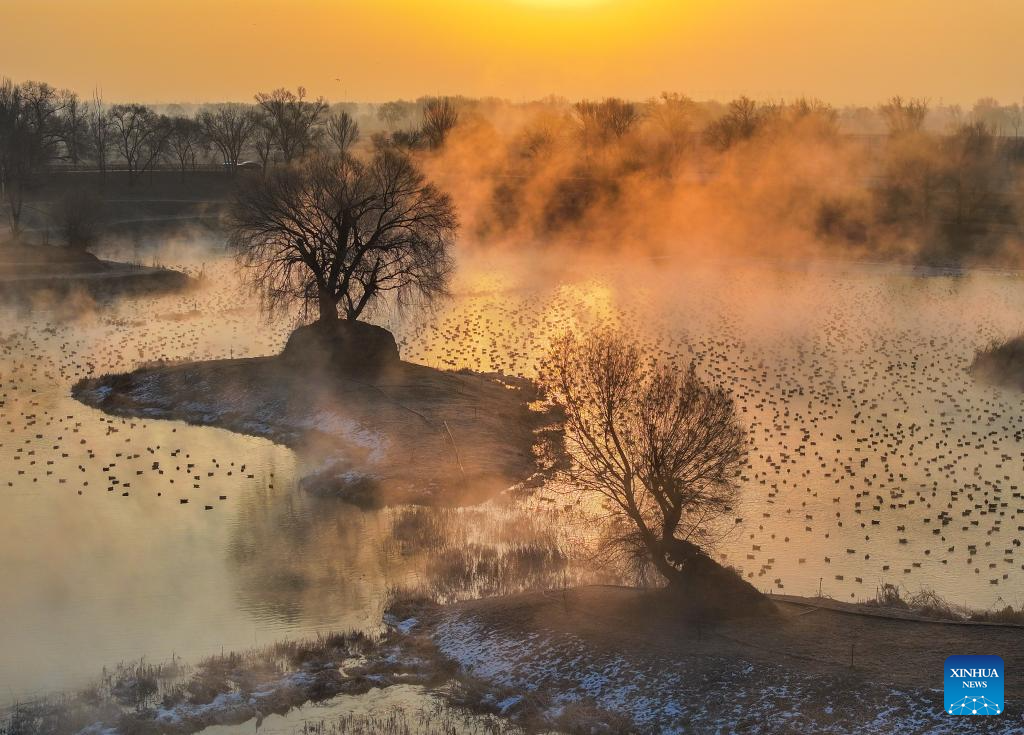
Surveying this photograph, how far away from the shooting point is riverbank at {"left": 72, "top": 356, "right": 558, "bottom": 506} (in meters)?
34.2

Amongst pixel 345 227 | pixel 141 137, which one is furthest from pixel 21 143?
pixel 345 227

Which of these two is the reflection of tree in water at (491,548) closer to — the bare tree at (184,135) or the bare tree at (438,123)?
the bare tree at (438,123)

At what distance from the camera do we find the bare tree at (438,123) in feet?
341

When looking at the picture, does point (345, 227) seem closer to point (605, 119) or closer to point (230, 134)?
point (605, 119)

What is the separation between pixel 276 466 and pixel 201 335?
2272cm

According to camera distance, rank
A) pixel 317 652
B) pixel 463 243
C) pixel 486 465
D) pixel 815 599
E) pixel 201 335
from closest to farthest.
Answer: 1. pixel 317 652
2. pixel 815 599
3. pixel 486 465
4. pixel 201 335
5. pixel 463 243

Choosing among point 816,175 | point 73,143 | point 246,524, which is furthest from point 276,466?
point 73,143

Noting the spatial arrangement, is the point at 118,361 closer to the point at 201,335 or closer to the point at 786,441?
the point at 201,335

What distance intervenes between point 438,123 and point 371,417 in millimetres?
73183

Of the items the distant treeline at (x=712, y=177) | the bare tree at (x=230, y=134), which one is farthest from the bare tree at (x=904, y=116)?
the bare tree at (x=230, y=134)

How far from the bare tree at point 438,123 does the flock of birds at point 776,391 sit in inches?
1064

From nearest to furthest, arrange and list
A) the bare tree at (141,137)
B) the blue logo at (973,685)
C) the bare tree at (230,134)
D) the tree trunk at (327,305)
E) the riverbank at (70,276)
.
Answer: the blue logo at (973,685)
the tree trunk at (327,305)
the riverbank at (70,276)
the bare tree at (141,137)
the bare tree at (230,134)

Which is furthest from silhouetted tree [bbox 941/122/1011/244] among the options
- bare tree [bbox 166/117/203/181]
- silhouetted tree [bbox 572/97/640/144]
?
bare tree [bbox 166/117/203/181]

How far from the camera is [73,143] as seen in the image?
13125cm
